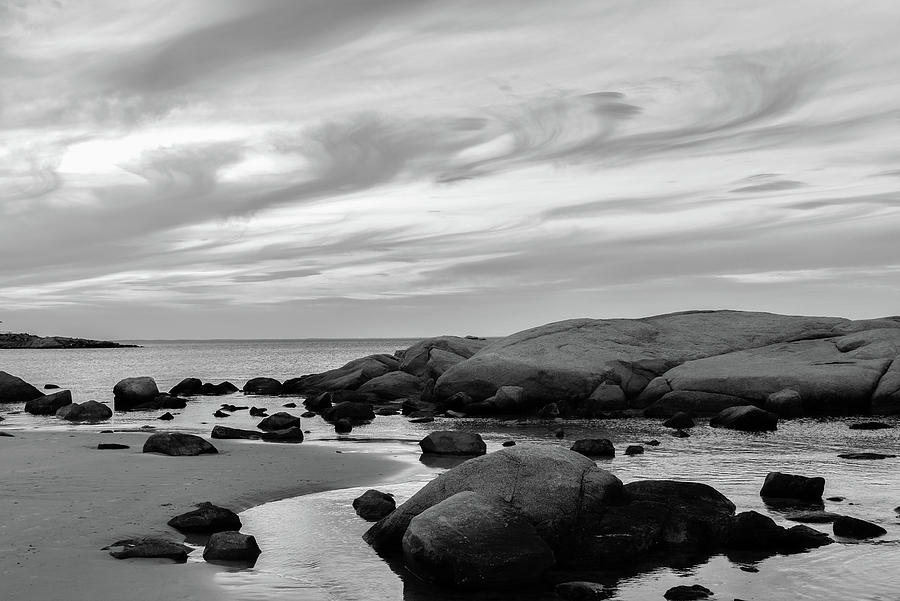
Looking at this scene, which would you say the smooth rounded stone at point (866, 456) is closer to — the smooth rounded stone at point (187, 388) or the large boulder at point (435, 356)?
the large boulder at point (435, 356)

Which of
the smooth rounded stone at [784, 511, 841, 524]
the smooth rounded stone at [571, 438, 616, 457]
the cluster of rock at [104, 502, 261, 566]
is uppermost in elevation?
the smooth rounded stone at [571, 438, 616, 457]

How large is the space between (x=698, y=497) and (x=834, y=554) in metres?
2.03

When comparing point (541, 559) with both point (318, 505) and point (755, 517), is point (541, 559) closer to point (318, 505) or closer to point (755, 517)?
point (755, 517)

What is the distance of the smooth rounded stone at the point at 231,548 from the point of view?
10.9 metres

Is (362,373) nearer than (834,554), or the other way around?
(834,554)

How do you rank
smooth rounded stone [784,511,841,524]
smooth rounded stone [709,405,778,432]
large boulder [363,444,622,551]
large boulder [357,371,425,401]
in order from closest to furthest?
large boulder [363,444,622,551]
smooth rounded stone [784,511,841,524]
smooth rounded stone [709,405,778,432]
large boulder [357,371,425,401]

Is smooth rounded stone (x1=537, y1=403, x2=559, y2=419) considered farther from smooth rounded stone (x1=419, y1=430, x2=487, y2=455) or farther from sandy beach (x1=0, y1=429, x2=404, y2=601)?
smooth rounded stone (x1=419, y1=430, x2=487, y2=455)

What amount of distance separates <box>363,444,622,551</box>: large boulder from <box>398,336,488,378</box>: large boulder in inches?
1290

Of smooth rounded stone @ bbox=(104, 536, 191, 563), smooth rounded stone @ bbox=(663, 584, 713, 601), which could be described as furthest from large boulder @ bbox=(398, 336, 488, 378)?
smooth rounded stone @ bbox=(663, 584, 713, 601)

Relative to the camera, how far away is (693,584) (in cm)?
1041

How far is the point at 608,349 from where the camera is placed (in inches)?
1556

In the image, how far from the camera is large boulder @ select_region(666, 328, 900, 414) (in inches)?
1268

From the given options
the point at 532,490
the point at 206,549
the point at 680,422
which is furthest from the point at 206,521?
the point at 680,422

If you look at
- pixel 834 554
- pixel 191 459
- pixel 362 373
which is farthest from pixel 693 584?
pixel 362 373
